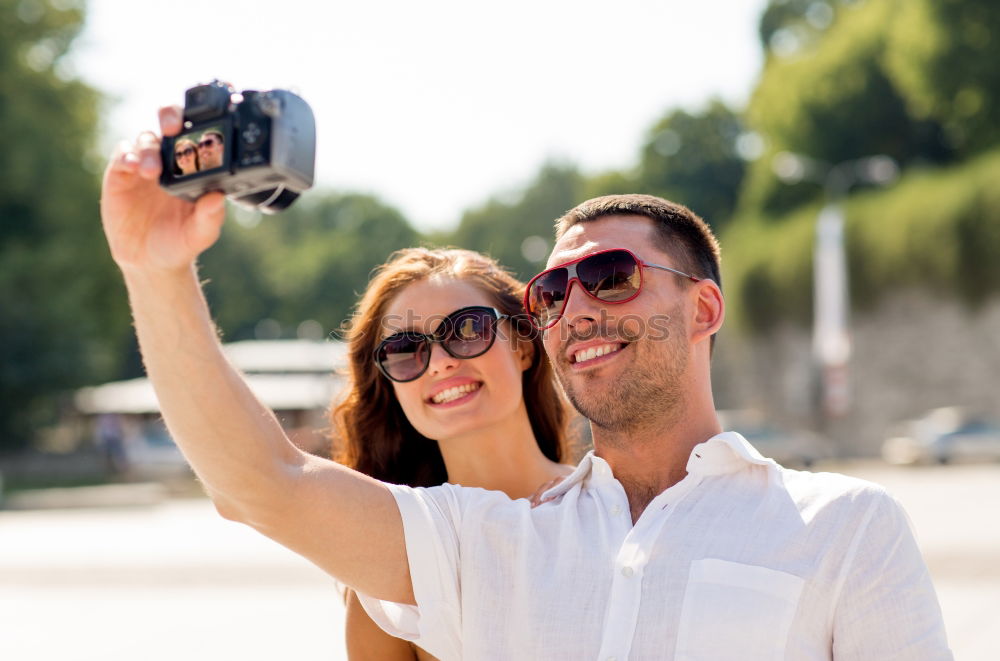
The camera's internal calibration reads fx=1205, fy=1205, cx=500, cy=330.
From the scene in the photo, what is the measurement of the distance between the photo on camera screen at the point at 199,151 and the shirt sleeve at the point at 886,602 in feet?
4.45

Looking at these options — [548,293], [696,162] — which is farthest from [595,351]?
[696,162]

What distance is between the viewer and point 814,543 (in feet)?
7.54

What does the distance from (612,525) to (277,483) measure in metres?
0.72

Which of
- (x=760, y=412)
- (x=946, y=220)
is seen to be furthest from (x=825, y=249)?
(x=760, y=412)

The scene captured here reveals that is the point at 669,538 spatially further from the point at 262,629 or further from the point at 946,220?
the point at 946,220

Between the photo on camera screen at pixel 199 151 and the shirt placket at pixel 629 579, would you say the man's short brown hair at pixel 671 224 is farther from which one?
the photo on camera screen at pixel 199 151

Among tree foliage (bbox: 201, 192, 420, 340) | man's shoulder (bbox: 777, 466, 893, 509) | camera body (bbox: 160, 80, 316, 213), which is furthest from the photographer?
tree foliage (bbox: 201, 192, 420, 340)

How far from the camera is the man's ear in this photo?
109 inches

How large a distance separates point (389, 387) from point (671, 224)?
1.22m

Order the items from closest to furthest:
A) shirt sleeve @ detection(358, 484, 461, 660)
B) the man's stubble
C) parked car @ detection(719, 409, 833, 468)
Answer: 1. shirt sleeve @ detection(358, 484, 461, 660)
2. the man's stubble
3. parked car @ detection(719, 409, 833, 468)

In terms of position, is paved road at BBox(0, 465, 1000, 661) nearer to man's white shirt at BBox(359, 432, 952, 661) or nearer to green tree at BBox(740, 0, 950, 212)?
man's white shirt at BBox(359, 432, 952, 661)

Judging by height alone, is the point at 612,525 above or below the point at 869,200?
below

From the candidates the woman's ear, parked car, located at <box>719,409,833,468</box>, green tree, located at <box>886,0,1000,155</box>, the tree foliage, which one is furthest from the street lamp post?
the woman's ear

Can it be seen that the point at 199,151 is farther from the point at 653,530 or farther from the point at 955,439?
the point at 955,439
